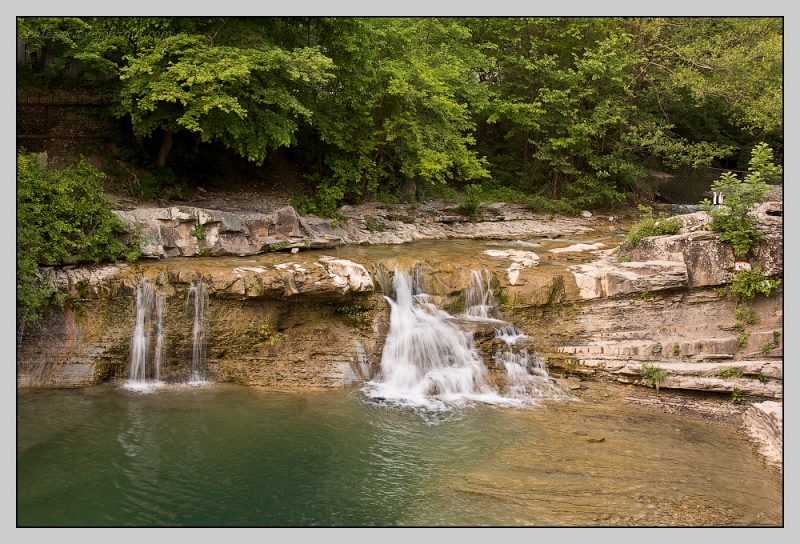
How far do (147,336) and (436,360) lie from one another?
521 centimetres

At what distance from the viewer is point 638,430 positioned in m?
10.0

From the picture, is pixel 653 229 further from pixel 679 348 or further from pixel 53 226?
pixel 53 226

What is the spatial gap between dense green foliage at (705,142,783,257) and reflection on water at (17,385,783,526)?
3668 millimetres

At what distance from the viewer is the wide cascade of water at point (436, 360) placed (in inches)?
443

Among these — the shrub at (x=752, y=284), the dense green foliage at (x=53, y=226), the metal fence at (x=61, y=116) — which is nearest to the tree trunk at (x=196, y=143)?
the metal fence at (x=61, y=116)

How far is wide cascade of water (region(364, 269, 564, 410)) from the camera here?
36.9 ft

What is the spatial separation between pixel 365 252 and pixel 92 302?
19.3 feet

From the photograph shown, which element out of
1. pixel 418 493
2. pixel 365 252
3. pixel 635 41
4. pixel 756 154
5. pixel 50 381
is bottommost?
pixel 418 493

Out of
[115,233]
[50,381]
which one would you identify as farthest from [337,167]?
[50,381]

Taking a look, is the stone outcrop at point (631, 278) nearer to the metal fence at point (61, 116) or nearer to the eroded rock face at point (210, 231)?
the eroded rock face at point (210, 231)

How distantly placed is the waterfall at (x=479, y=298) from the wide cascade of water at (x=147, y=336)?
568cm

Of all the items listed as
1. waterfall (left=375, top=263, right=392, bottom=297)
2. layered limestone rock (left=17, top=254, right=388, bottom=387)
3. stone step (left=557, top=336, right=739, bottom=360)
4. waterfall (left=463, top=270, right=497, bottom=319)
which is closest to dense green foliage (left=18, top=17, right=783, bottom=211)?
layered limestone rock (left=17, top=254, right=388, bottom=387)

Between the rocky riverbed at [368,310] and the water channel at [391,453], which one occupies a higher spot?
the rocky riverbed at [368,310]

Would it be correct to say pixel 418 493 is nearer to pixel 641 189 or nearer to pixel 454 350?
pixel 454 350
